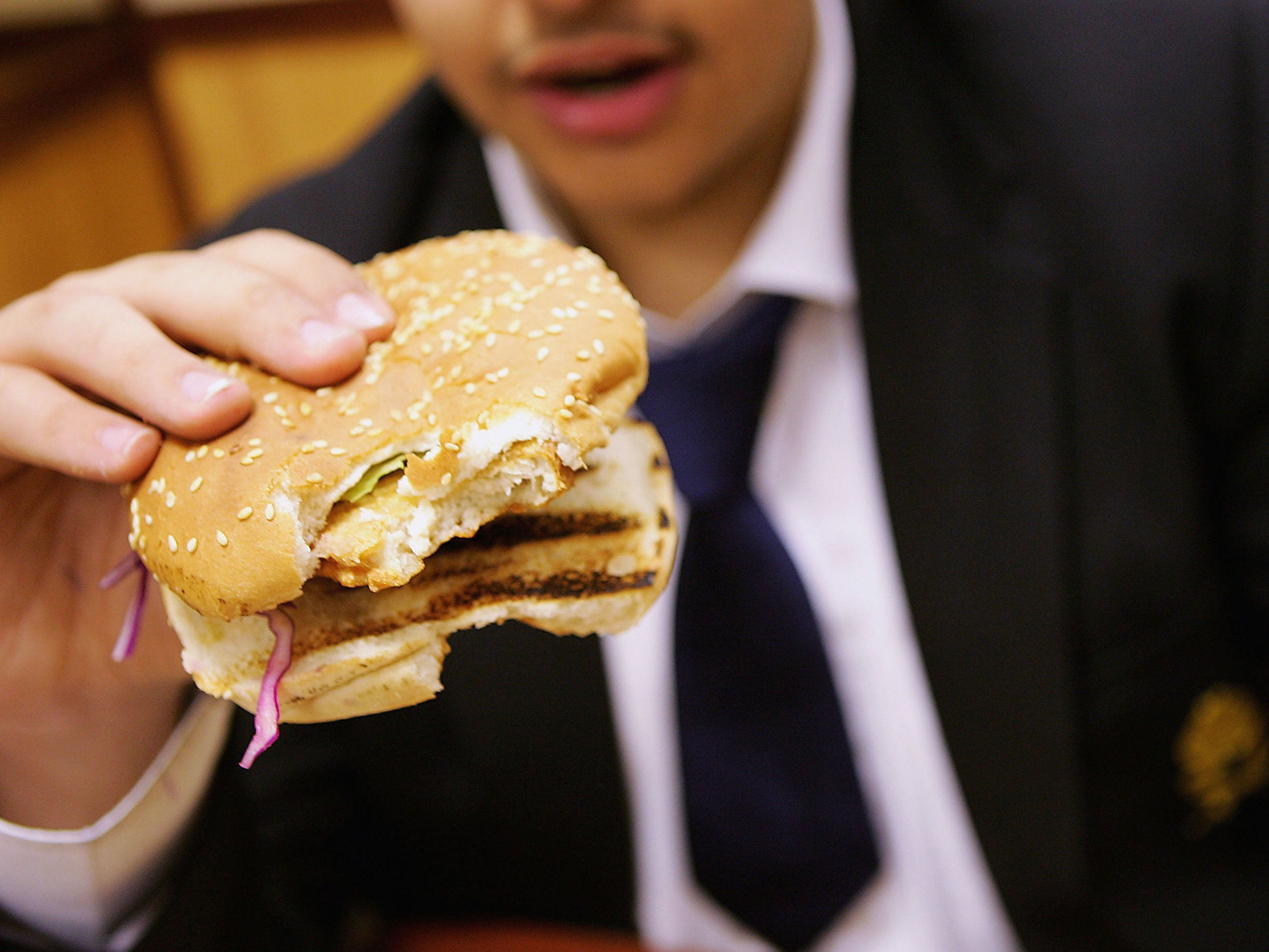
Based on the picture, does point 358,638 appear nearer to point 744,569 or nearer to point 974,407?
point 744,569

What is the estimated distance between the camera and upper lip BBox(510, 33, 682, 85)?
1.16m

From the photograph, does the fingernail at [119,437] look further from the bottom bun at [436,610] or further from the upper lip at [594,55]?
the upper lip at [594,55]

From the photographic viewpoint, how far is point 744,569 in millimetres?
1334

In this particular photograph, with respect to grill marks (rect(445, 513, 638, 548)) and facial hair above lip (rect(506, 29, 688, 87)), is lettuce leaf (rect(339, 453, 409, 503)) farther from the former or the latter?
facial hair above lip (rect(506, 29, 688, 87))

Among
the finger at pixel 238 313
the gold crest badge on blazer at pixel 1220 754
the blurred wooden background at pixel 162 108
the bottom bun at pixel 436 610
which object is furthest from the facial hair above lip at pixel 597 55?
the blurred wooden background at pixel 162 108

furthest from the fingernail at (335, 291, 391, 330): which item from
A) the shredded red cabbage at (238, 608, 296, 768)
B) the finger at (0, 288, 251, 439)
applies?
the shredded red cabbage at (238, 608, 296, 768)

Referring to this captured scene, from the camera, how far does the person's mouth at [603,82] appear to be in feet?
3.84

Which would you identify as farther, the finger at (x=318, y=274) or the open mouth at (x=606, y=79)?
the open mouth at (x=606, y=79)

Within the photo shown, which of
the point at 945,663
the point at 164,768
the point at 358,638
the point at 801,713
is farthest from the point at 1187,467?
the point at 164,768

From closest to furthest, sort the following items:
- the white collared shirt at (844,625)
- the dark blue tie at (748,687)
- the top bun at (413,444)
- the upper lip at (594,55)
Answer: the top bun at (413,444) → the upper lip at (594,55) → the dark blue tie at (748,687) → the white collared shirt at (844,625)

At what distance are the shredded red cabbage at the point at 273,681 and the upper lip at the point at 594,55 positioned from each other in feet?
2.41

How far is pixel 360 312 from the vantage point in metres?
0.84

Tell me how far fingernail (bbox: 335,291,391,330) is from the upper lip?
1.57 feet

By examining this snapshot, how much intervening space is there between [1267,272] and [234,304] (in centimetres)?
131
